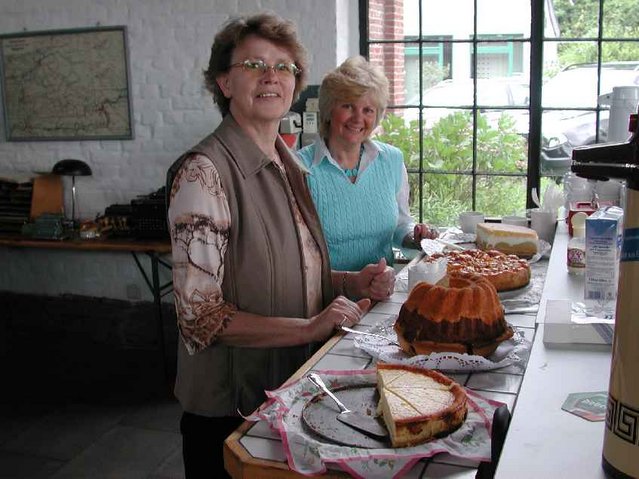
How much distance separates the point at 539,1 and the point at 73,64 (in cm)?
282

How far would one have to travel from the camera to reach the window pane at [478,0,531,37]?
3930 millimetres

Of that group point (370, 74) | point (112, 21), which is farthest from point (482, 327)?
point (112, 21)

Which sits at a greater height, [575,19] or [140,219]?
[575,19]

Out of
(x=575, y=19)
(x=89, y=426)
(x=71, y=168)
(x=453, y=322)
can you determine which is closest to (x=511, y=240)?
(x=453, y=322)

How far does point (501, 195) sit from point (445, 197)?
1.02 ft

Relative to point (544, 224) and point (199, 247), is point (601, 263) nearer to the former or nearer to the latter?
point (199, 247)

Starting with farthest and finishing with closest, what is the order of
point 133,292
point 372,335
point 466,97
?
point 133,292 → point 466,97 → point 372,335

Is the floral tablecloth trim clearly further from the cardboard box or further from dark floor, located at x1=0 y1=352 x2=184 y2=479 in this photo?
dark floor, located at x1=0 y1=352 x2=184 y2=479

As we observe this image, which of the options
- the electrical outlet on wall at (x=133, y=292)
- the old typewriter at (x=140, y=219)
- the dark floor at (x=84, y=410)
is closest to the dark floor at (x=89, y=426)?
the dark floor at (x=84, y=410)

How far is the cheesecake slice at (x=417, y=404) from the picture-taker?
3.74ft

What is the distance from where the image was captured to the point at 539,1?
3.87 meters

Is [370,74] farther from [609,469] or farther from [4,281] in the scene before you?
[4,281]

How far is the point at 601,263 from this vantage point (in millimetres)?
1562

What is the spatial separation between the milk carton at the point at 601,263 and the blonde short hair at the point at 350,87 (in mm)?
1308
